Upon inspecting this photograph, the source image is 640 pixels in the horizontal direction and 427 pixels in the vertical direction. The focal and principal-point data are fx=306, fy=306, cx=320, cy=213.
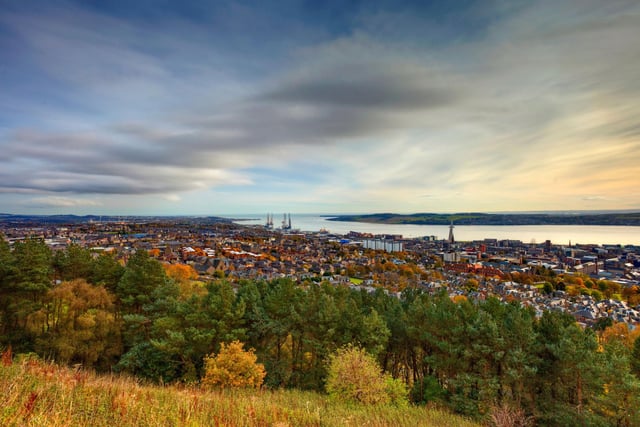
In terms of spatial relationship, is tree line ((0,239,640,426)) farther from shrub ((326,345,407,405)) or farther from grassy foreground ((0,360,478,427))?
Answer: grassy foreground ((0,360,478,427))

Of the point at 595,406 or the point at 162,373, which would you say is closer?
the point at 595,406

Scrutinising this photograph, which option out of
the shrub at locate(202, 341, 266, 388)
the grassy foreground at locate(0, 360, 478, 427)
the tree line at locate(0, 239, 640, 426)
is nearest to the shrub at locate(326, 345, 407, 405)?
the tree line at locate(0, 239, 640, 426)

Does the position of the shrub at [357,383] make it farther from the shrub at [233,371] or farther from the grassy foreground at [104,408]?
the grassy foreground at [104,408]


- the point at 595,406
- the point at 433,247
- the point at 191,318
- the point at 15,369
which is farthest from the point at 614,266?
the point at 15,369

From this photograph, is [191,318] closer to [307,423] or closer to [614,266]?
[307,423]

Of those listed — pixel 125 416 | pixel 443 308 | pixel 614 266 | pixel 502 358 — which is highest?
pixel 125 416
